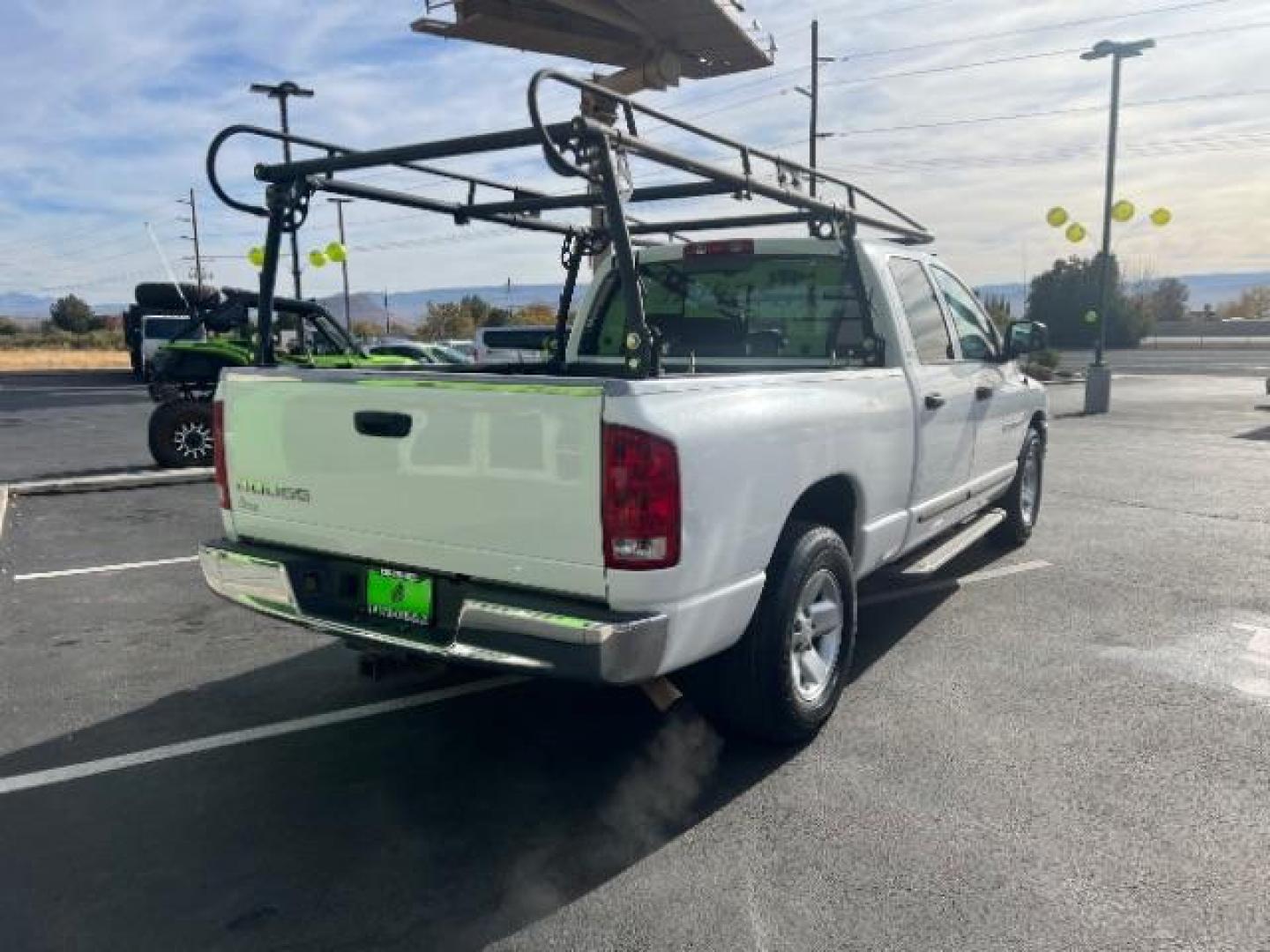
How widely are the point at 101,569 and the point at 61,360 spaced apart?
48681 mm

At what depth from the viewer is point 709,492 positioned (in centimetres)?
303

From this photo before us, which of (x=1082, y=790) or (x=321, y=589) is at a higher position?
(x=321, y=589)

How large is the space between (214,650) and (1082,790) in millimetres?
4066

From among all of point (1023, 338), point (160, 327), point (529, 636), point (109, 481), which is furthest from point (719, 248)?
point (160, 327)

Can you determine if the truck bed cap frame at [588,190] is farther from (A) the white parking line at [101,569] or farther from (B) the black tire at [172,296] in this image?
(B) the black tire at [172,296]

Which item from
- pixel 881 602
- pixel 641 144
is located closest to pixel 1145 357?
pixel 881 602

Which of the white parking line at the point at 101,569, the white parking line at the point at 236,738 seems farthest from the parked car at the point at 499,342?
the white parking line at the point at 236,738

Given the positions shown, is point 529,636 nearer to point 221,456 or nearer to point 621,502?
point 621,502

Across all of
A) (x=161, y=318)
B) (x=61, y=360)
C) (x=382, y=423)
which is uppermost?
(x=161, y=318)

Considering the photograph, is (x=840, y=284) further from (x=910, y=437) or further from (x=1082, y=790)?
(x=1082, y=790)

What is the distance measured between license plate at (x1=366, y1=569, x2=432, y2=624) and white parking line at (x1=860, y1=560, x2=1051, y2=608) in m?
3.13

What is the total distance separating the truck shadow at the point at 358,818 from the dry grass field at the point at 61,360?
43349 mm

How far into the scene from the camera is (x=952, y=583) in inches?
242

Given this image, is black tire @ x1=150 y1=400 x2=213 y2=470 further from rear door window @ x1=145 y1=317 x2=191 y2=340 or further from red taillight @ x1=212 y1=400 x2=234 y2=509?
rear door window @ x1=145 y1=317 x2=191 y2=340
